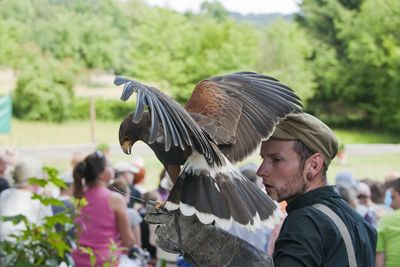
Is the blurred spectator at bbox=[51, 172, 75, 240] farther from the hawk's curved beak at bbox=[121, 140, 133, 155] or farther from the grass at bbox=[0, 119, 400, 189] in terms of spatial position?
the grass at bbox=[0, 119, 400, 189]

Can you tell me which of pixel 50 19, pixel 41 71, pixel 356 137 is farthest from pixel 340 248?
pixel 50 19

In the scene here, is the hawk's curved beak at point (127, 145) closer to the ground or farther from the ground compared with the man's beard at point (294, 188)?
closer to the ground

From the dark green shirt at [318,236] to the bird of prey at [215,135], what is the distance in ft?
0.60

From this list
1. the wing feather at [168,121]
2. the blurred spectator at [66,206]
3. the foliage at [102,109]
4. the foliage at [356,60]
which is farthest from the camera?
the foliage at [102,109]

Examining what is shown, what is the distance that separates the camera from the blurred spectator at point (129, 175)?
722cm

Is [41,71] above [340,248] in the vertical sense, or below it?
below

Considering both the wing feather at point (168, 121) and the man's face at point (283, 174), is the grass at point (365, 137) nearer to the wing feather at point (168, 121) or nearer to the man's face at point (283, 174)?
the wing feather at point (168, 121)

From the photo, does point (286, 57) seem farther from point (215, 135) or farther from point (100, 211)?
point (215, 135)

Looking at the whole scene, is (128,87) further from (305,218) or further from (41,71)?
(41,71)

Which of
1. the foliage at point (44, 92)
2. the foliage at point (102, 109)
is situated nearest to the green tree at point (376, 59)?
the foliage at point (102, 109)

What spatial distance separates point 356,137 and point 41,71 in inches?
689

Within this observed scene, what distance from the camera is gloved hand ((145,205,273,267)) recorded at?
2055mm

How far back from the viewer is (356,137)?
39688 millimetres

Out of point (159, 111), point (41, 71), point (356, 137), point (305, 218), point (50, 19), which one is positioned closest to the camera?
point (305, 218)
